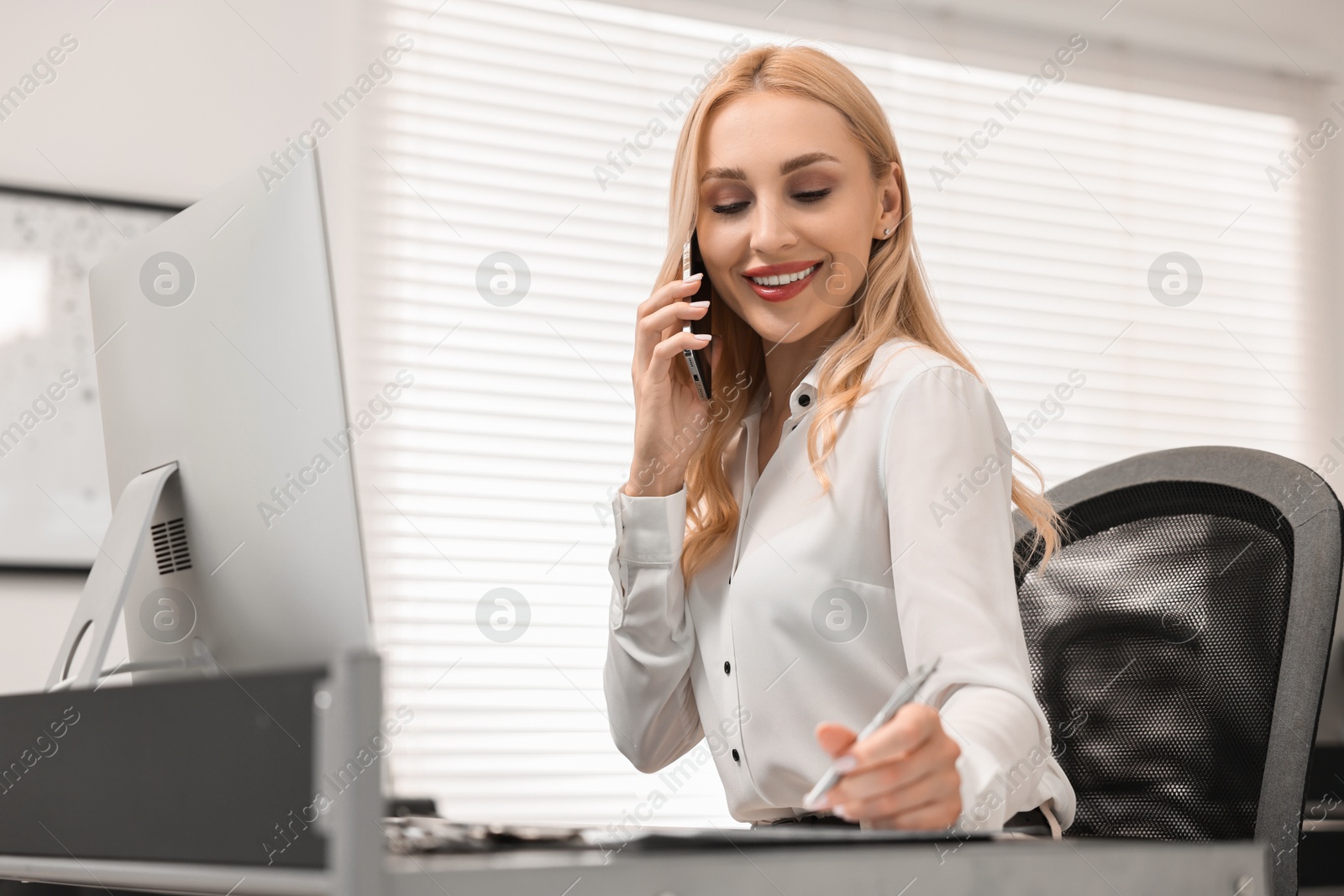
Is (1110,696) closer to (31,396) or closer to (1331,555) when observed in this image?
(1331,555)

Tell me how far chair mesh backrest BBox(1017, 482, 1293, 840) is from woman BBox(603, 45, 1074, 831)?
0.09 m

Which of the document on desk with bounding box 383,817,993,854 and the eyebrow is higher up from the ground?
the eyebrow

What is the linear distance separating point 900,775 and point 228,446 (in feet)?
1.84

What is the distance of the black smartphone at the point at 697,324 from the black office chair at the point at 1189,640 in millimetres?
449

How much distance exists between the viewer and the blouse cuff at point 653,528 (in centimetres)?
137

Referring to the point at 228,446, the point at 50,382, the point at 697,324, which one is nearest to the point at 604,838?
the point at 228,446

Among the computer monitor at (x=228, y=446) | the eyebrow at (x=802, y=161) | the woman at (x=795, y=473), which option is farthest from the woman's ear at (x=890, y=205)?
the computer monitor at (x=228, y=446)

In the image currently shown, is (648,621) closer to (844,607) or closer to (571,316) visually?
(844,607)

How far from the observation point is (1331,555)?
106 cm

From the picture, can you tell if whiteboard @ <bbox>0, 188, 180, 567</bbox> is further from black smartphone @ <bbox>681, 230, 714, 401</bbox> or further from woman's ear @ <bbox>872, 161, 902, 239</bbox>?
woman's ear @ <bbox>872, 161, 902, 239</bbox>

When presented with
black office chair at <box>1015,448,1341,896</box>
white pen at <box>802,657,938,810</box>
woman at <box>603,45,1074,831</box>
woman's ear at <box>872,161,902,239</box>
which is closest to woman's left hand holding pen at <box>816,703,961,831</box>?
white pen at <box>802,657,938,810</box>

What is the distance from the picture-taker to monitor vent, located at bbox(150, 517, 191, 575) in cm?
96

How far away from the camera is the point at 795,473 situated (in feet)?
4.34

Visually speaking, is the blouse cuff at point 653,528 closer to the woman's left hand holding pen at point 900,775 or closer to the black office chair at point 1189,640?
the black office chair at point 1189,640
